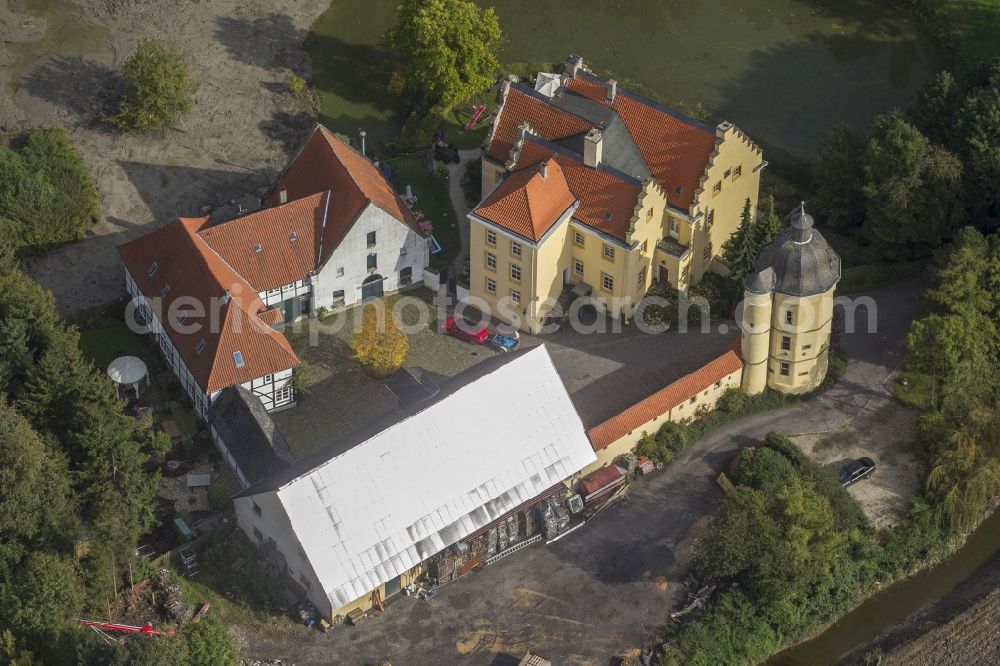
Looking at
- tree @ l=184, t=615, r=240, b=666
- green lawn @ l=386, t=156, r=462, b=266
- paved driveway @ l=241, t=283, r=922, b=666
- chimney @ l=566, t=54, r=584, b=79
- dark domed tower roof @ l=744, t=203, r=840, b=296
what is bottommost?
paved driveway @ l=241, t=283, r=922, b=666

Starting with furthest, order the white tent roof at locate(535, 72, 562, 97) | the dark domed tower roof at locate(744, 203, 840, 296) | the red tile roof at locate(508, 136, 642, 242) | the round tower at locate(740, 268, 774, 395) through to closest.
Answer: the white tent roof at locate(535, 72, 562, 97) → the red tile roof at locate(508, 136, 642, 242) → the round tower at locate(740, 268, 774, 395) → the dark domed tower roof at locate(744, 203, 840, 296)

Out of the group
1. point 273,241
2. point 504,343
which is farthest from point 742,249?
point 273,241

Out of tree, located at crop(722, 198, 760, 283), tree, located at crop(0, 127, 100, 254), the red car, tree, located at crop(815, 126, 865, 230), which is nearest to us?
tree, located at crop(722, 198, 760, 283)

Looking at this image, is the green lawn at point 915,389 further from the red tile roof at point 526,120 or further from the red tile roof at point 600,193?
the red tile roof at point 526,120

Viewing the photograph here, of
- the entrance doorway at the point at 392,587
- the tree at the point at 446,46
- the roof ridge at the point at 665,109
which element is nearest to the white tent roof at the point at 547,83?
the roof ridge at the point at 665,109

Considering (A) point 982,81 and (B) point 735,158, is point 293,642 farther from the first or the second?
(A) point 982,81

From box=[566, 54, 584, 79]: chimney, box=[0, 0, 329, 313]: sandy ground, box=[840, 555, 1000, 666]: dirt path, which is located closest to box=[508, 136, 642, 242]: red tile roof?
box=[566, 54, 584, 79]: chimney

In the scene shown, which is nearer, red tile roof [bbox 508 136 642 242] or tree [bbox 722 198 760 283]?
red tile roof [bbox 508 136 642 242]

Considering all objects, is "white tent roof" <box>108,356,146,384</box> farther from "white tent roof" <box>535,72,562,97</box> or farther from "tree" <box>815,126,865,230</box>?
"tree" <box>815,126,865,230</box>

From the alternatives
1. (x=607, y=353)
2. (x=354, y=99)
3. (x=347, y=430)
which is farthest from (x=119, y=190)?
(x=607, y=353)
